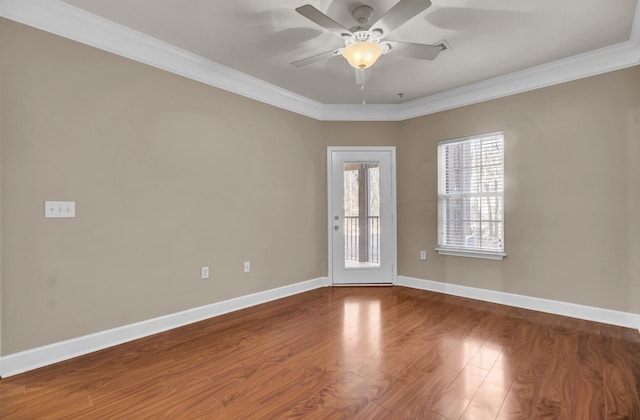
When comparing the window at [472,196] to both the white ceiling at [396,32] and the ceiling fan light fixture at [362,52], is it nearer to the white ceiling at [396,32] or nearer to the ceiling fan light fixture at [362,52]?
the white ceiling at [396,32]

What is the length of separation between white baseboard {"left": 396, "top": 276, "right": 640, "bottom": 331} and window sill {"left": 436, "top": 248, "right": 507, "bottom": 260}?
41 centimetres

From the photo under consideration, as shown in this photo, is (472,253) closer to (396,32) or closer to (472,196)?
(472,196)

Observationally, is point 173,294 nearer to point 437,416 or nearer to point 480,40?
point 437,416

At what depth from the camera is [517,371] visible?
221 cm

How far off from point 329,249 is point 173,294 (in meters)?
2.25

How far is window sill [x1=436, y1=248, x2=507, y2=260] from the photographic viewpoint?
3750 mm

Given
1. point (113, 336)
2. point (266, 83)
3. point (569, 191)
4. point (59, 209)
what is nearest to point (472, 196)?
point (569, 191)

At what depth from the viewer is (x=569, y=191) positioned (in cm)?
330

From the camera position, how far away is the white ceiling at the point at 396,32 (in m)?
2.37

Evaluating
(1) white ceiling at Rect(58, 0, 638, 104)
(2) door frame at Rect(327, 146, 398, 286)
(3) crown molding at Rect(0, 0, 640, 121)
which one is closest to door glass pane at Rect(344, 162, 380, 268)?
(2) door frame at Rect(327, 146, 398, 286)

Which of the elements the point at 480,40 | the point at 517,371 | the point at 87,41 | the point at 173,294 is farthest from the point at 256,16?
the point at 517,371

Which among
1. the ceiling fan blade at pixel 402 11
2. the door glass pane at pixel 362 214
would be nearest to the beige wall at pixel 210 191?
the door glass pane at pixel 362 214

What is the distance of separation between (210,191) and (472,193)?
320 cm

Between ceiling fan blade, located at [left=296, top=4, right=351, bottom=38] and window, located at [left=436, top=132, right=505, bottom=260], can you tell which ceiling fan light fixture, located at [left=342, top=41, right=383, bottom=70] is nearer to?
ceiling fan blade, located at [left=296, top=4, right=351, bottom=38]
